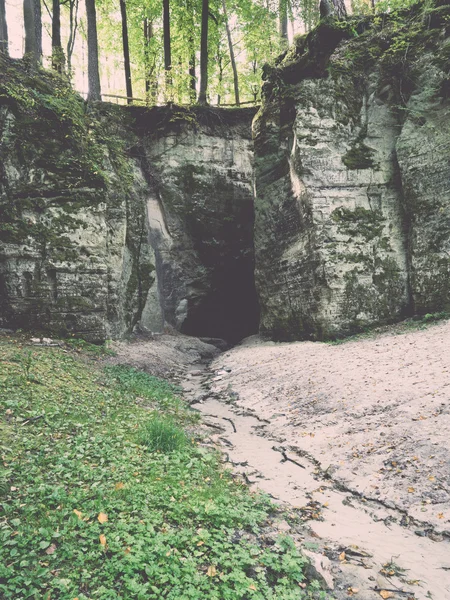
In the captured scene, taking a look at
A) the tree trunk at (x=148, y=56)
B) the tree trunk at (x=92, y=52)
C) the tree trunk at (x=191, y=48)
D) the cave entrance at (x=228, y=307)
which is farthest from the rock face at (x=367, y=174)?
the tree trunk at (x=148, y=56)

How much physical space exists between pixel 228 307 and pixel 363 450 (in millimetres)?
17705

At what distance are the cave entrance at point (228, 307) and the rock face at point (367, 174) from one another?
7.92 m

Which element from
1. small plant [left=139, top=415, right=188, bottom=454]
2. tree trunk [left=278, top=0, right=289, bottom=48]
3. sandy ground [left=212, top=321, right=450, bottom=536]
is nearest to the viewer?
sandy ground [left=212, top=321, right=450, bottom=536]

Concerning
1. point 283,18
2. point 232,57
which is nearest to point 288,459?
point 283,18

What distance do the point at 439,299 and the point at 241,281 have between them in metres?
12.7

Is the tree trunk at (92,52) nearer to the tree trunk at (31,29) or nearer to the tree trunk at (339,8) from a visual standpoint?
the tree trunk at (31,29)

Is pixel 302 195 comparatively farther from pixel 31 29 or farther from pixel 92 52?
pixel 92 52

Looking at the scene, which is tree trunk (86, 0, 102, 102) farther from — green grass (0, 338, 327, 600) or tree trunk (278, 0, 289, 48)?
green grass (0, 338, 327, 600)

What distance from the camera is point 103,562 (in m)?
2.68

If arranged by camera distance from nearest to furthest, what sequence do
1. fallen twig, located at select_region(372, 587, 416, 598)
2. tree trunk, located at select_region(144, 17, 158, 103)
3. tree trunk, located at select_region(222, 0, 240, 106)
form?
fallen twig, located at select_region(372, 587, 416, 598)
tree trunk, located at select_region(144, 17, 158, 103)
tree trunk, located at select_region(222, 0, 240, 106)

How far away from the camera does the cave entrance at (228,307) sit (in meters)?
21.1

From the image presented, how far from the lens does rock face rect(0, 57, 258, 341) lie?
10430 millimetres

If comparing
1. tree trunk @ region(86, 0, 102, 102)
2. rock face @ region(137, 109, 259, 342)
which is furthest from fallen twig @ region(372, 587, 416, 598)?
tree trunk @ region(86, 0, 102, 102)

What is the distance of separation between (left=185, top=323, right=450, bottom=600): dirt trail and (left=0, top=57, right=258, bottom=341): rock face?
5384mm
